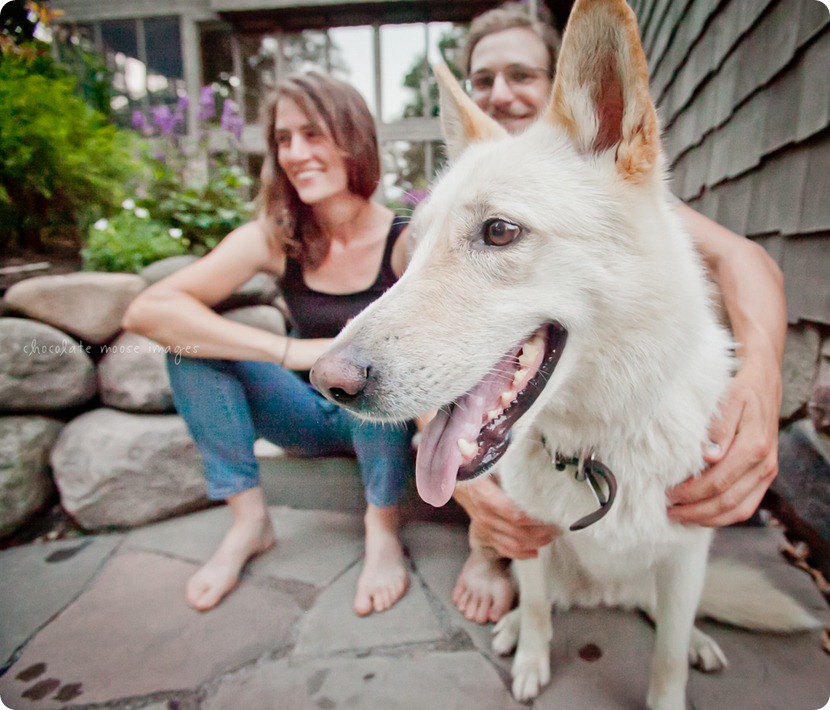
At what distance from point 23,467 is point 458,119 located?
1530 mm

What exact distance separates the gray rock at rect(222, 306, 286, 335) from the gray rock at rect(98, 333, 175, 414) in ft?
0.77

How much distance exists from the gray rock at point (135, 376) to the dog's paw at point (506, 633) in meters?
1.19

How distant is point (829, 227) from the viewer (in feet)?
2.59

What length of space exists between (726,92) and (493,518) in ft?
3.78

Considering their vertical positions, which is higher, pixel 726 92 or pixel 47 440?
pixel 726 92

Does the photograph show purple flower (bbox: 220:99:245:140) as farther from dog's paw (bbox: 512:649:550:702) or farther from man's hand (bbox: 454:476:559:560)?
dog's paw (bbox: 512:649:550:702)

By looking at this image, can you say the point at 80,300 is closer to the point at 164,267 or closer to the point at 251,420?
the point at 164,267

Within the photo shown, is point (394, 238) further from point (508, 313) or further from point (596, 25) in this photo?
point (596, 25)

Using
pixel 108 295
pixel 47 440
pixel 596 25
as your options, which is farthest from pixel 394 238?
pixel 47 440

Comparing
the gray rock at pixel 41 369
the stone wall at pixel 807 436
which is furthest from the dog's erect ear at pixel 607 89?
the gray rock at pixel 41 369

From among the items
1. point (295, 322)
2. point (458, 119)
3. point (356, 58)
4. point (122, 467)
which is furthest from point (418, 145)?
point (122, 467)

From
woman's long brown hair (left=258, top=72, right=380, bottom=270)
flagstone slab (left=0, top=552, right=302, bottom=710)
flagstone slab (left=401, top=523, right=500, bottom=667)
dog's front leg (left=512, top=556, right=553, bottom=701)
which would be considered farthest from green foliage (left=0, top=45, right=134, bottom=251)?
dog's front leg (left=512, top=556, right=553, bottom=701)

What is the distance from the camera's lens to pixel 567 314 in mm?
678

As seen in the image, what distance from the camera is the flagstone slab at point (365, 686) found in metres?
0.90
